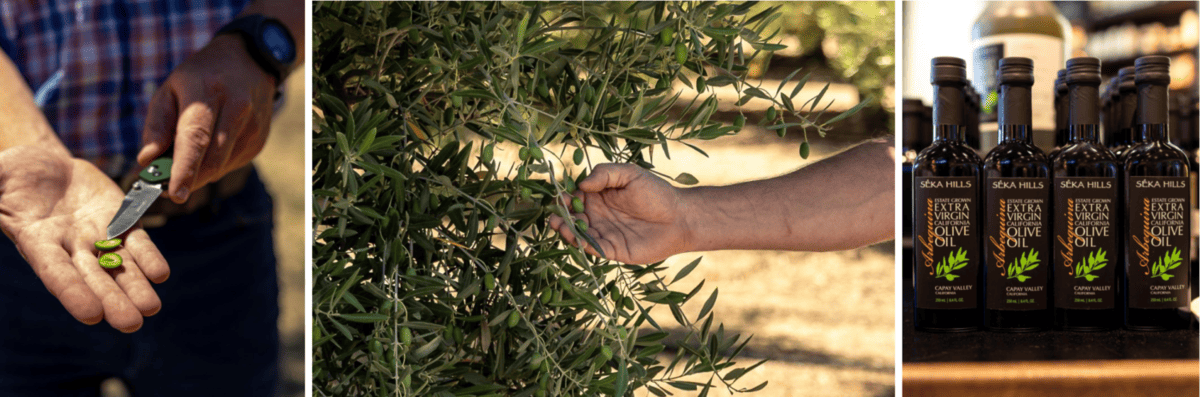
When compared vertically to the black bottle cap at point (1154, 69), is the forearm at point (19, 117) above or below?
below

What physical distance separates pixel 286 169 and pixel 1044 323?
37.1 inches

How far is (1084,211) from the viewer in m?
0.80

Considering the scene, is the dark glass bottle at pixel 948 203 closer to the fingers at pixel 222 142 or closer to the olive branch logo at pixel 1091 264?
the olive branch logo at pixel 1091 264

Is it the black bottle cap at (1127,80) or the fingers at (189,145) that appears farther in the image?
the black bottle cap at (1127,80)

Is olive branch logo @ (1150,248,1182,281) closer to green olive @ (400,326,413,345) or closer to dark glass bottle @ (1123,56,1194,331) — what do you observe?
dark glass bottle @ (1123,56,1194,331)

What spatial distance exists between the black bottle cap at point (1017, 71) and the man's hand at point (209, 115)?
A: 0.82 meters

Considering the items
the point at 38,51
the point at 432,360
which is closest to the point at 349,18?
the point at 432,360

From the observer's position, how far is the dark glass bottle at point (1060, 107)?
84cm

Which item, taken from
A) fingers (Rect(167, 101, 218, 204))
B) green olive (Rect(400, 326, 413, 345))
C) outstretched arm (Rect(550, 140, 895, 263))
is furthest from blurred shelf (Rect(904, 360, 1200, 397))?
fingers (Rect(167, 101, 218, 204))

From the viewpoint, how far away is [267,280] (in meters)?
0.97

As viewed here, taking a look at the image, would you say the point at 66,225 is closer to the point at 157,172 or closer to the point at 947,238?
the point at 157,172

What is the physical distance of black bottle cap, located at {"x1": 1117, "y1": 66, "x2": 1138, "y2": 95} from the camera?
0.83 metres

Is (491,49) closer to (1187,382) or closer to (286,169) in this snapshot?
(286,169)

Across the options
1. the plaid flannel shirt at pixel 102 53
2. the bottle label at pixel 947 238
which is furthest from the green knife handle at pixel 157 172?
the bottle label at pixel 947 238
